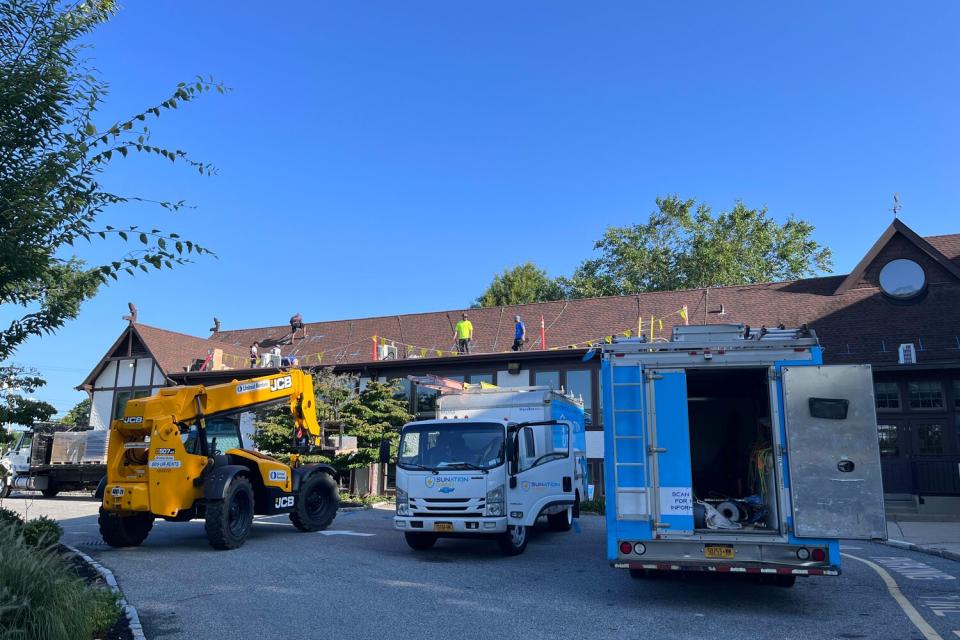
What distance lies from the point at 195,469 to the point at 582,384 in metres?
13.7

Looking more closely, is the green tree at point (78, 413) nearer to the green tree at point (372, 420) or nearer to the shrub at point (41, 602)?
the green tree at point (372, 420)

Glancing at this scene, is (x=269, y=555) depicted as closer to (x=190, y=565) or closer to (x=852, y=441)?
(x=190, y=565)

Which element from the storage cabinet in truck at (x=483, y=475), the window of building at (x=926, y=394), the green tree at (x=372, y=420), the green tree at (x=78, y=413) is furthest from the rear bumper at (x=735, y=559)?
the green tree at (x=78, y=413)

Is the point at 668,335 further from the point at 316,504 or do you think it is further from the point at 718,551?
the point at 718,551

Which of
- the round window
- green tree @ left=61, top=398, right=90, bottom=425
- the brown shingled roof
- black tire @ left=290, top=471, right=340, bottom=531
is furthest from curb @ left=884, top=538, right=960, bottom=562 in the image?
green tree @ left=61, top=398, right=90, bottom=425

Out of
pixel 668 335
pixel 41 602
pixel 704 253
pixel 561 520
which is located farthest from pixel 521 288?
pixel 41 602

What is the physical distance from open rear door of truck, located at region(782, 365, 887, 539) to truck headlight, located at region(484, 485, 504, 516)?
4.96 metres

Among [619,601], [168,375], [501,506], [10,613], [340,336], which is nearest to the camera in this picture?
[10,613]

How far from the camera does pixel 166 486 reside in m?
11.5

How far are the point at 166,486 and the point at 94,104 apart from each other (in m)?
6.86

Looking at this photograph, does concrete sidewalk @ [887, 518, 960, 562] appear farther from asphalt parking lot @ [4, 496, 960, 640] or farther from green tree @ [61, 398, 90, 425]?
green tree @ [61, 398, 90, 425]

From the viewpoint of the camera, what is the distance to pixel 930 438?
19.8 meters

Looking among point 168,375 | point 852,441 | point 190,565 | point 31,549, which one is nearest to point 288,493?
point 190,565

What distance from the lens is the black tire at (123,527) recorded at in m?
11.9
